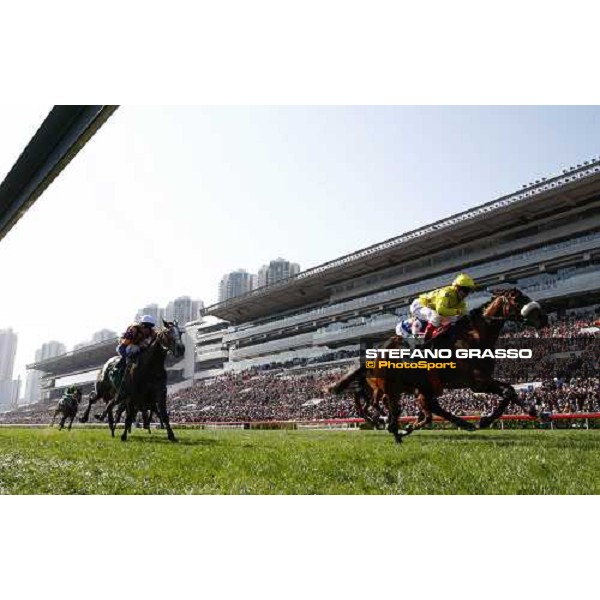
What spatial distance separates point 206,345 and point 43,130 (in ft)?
32.6

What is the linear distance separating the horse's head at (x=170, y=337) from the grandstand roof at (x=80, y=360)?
1690mm

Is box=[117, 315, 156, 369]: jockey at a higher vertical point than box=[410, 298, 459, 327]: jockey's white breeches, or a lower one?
lower

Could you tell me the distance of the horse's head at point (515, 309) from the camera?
8.20m

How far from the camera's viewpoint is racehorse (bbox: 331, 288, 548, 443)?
7.80 m

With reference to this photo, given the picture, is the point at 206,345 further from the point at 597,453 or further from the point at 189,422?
the point at 597,453

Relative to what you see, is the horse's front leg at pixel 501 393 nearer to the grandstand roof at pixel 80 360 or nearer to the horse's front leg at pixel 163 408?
the horse's front leg at pixel 163 408

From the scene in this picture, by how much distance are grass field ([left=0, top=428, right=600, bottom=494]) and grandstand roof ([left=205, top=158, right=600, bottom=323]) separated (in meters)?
3.80

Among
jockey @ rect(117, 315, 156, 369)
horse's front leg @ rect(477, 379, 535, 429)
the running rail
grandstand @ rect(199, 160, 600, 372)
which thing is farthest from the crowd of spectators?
the running rail

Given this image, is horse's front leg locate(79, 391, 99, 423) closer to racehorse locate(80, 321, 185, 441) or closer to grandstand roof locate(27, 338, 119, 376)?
grandstand roof locate(27, 338, 119, 376)

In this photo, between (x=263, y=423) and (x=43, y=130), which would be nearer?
(x=43, y=130)

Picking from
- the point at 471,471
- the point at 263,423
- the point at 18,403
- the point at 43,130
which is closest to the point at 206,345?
the point at 263,423

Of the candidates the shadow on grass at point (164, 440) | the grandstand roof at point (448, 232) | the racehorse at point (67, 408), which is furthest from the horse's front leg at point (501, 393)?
the racehorse at point (67, 408)

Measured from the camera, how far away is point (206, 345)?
44.6 ft
